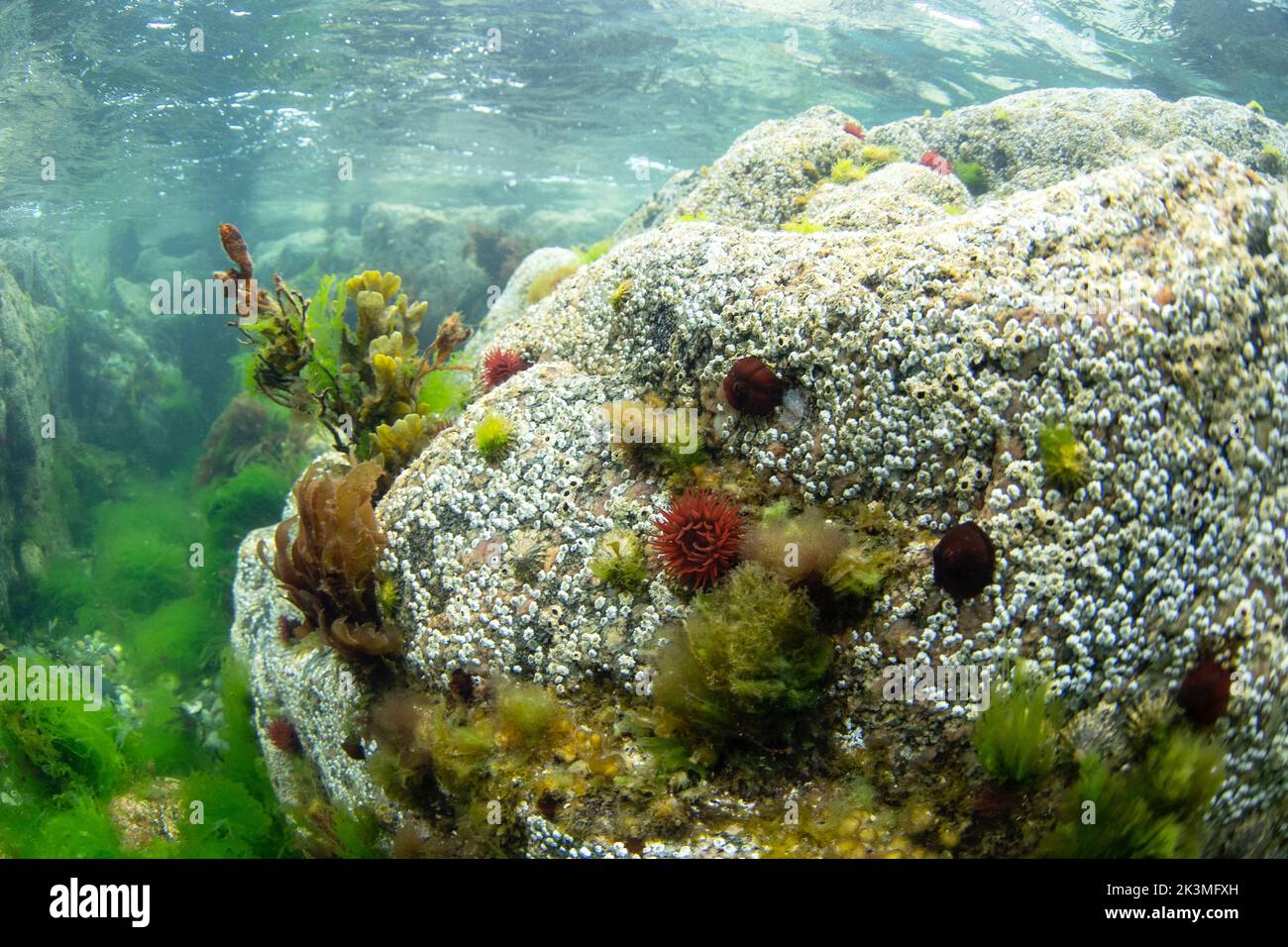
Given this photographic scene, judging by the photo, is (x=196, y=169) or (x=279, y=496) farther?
(x=196, y=169)

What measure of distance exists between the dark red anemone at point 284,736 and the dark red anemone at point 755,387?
519 cm

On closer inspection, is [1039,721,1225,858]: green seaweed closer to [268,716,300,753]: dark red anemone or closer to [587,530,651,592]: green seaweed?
[587,530,651,592]: green seaweed

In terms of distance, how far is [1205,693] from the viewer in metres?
3.31

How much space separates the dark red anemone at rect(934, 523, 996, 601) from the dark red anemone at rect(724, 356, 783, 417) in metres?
1.32

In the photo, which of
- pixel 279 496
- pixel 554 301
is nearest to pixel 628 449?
pixel 554 301

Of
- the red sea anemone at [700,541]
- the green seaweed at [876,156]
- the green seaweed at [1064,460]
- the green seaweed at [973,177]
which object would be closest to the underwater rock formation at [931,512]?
the green seaweed at [1064,460]

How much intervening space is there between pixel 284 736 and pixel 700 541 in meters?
4.88

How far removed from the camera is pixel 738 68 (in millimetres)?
24000

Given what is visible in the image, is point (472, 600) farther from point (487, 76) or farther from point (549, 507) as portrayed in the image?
point (487, 76)

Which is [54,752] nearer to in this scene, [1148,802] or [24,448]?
[24,448]

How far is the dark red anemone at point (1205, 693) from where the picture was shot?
3307mm

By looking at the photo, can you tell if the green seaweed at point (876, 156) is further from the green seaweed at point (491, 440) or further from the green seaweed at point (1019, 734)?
the green seaweed at point (1019, 734)

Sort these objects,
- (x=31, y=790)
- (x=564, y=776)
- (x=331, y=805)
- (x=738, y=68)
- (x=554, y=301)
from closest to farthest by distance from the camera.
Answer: (x=564, y=776)
(x=331, y=805)
(x=554, y=301)
(x=31, y=790)
(x=738, y=68)

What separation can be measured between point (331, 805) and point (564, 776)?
2.93m
